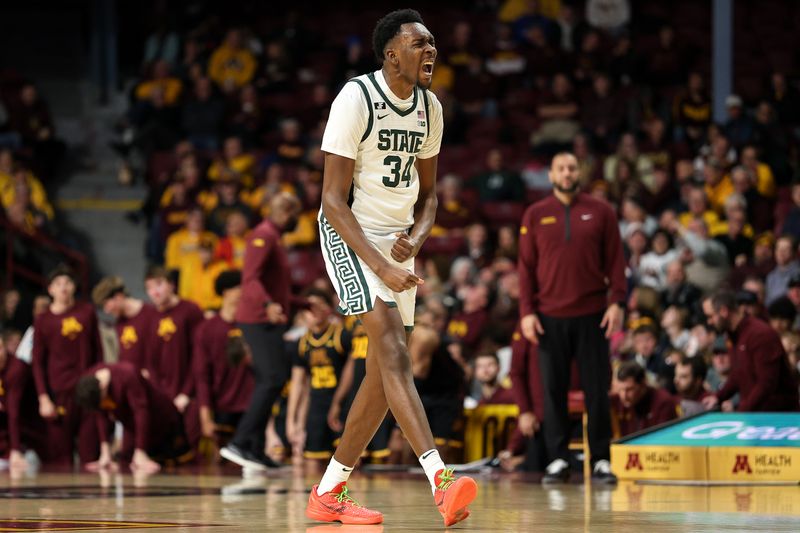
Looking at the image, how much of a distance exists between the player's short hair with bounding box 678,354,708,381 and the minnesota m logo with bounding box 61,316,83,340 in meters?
4.86

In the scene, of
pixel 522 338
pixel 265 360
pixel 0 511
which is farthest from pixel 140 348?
pixel 0 511

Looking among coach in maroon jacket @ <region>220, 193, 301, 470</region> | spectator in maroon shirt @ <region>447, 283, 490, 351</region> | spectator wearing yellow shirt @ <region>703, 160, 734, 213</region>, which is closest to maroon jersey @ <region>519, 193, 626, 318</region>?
coach in maroon jacket @ <region>220, 193, 301, 470</region>

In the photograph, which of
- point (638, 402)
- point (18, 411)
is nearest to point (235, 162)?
point (18, 411)

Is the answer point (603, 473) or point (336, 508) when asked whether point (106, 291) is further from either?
point (336, 508)

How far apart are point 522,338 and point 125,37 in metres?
14.1

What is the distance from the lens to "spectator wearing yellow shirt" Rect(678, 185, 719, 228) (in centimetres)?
1427

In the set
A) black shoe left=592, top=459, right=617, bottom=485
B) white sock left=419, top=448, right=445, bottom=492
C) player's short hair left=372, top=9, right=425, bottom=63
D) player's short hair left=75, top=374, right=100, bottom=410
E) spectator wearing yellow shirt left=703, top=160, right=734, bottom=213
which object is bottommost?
black shoe left=592, top=459, right=617, bottom=485

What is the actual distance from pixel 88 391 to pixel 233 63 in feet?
33.7

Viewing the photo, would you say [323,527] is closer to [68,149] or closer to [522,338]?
[522,338]

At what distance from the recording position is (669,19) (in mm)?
19297

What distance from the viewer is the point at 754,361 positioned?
8.91m

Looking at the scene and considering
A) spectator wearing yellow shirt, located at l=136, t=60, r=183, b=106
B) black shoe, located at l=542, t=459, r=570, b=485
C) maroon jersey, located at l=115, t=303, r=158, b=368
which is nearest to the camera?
black shoe, located at l=542, t=459, r=570, b=485

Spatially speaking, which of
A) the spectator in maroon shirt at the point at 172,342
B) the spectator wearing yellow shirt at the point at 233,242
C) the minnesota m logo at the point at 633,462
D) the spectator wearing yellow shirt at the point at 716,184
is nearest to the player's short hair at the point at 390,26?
the minnesota m logo at the point at 633,462

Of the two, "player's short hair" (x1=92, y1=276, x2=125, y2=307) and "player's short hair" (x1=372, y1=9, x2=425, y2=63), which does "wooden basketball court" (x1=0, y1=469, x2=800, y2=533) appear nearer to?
"player's short hair" (x1=372, y1=9, x2=425, y2=63)
